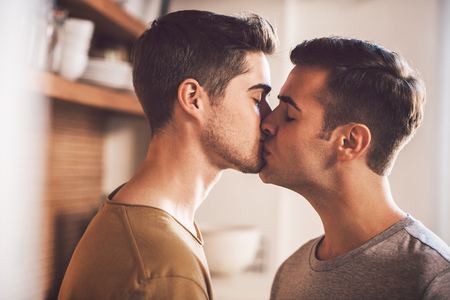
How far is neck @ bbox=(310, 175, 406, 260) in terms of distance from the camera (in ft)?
3.52

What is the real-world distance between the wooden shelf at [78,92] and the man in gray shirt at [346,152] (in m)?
0.72

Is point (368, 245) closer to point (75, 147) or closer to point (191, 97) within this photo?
point (191, 97)

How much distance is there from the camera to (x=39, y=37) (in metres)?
1.45

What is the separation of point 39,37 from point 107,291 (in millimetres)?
956

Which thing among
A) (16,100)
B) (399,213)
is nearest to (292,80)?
(399,213)

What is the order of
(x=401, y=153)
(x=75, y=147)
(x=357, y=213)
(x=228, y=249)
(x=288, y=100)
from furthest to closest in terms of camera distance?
(x=401, y=153)
(x=75, y=147)
(x=228, y=249)
(x=288, y=100)
(x=357, y=213)

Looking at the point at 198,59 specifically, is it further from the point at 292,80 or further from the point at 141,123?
the point at 141,123

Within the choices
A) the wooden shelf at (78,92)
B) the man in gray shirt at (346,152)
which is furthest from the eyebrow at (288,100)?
the wooden shelf at (78,92)

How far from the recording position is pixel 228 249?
6.62 feet

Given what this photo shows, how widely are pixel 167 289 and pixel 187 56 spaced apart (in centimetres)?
59

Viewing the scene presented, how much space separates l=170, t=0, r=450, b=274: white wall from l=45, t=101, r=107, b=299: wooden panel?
648 mm

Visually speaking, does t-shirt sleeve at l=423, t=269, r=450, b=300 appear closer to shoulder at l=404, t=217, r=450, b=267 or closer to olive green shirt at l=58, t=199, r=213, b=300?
shoulder at l=404, t=217, r=450, b=267

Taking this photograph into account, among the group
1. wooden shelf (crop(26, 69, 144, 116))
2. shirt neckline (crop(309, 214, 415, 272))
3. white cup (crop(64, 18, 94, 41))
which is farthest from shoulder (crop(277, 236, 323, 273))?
white cup (crop(64, 18, 94, 41))

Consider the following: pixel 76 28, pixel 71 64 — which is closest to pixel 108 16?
pixel 76 28
